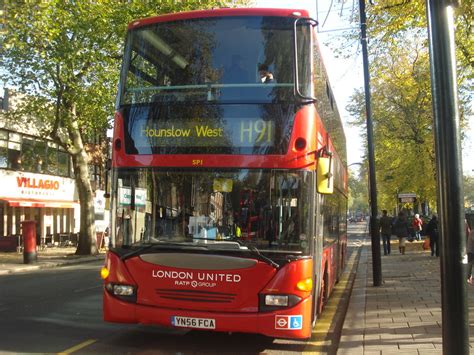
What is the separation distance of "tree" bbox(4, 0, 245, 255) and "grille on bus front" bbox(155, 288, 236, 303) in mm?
15666

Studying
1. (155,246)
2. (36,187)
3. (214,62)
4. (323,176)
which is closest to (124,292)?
(155,246)

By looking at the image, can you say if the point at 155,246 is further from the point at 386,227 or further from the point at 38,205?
the point at 38,205

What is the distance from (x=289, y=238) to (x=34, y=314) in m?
5.19

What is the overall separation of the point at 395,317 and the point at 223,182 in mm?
3882

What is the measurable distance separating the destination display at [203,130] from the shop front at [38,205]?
2056 centimetres

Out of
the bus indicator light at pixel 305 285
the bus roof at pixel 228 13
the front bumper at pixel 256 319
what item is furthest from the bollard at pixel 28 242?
the bus indicator light at pixel 305 285

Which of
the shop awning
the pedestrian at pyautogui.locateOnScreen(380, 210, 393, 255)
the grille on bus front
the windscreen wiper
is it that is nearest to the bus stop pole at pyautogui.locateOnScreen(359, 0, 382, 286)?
the grille on bus front

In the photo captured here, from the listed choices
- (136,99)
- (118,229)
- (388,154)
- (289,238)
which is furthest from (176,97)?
(388,154)

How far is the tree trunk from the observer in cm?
2441

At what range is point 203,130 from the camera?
6.43 meters

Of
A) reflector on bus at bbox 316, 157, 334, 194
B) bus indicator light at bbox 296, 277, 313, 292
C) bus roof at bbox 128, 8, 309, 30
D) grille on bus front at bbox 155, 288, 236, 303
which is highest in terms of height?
bus roof at bbox 128, 8, 309, 30

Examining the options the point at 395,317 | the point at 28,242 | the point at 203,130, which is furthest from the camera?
the point at 28,242

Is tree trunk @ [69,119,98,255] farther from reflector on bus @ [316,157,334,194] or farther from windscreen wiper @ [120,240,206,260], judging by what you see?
reflector on bus @ [316,157,334,194]

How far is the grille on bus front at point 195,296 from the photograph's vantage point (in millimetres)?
6121
